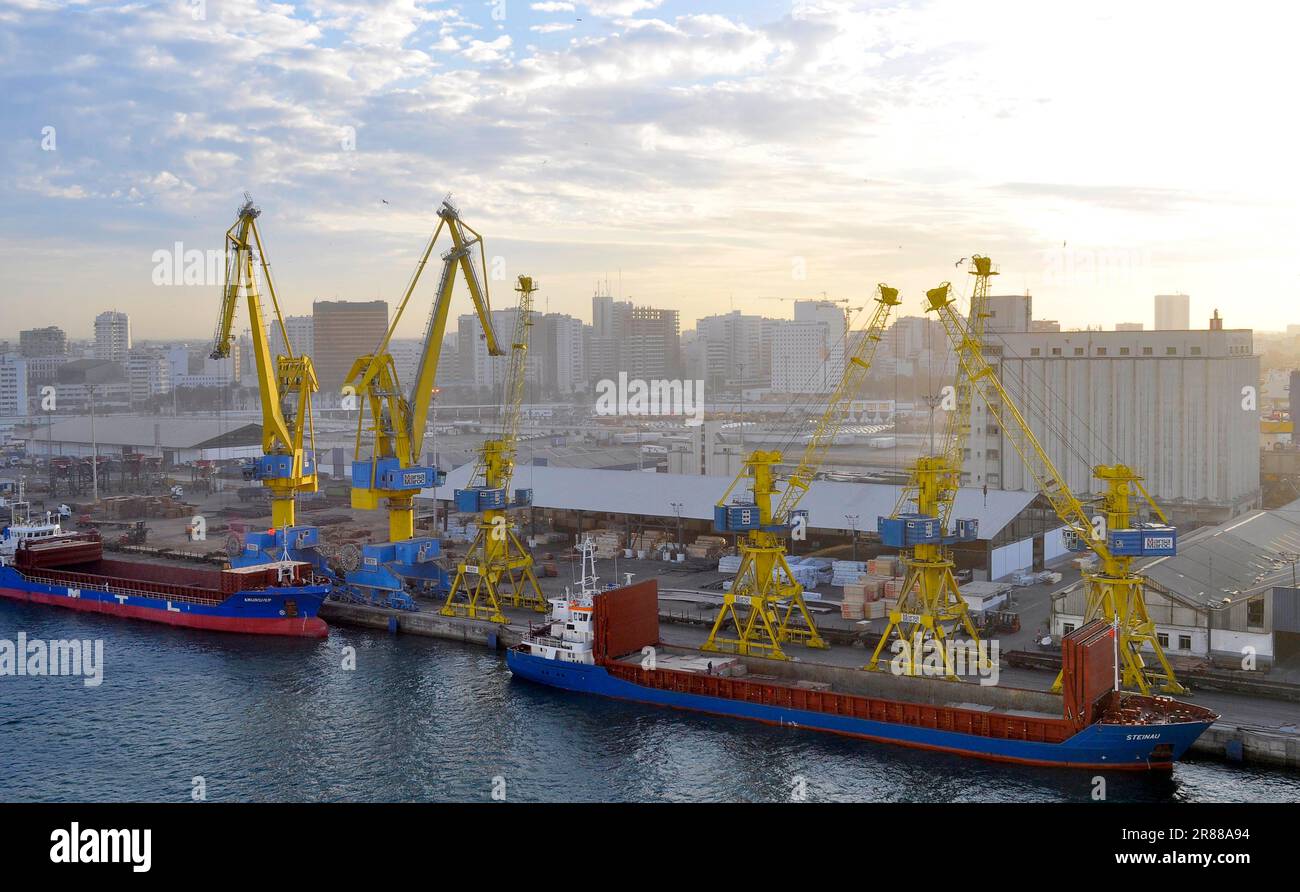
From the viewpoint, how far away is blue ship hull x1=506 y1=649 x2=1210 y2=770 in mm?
16094

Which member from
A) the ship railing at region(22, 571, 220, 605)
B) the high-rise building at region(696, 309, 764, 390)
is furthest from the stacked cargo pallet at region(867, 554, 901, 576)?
the high-rise building at region(696, 309, 764, 390)

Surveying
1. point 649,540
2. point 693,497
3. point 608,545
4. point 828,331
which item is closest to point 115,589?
point 608,545

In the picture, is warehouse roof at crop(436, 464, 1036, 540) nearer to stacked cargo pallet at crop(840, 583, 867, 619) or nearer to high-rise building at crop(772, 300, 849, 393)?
stacked cargo pallet at crop(840, 583, 867, 619)

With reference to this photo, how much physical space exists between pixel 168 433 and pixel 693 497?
39214mm

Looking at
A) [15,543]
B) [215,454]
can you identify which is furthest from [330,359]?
[15,543]

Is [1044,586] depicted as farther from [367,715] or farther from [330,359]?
[330,359]

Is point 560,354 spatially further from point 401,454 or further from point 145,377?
point 401,454

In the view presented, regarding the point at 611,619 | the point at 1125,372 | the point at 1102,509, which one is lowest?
the point at 611,619

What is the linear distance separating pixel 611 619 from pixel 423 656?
509 centimetres

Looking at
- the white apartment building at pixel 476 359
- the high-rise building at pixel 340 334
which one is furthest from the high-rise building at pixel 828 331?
the high-rise building at pixel 340 334

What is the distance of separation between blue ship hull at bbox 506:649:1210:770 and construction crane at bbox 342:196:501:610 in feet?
24.8

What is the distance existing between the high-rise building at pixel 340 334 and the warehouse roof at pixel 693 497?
314 ft

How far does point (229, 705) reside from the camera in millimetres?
20406

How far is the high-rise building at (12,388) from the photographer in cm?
10062
